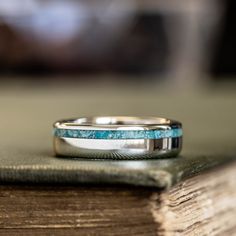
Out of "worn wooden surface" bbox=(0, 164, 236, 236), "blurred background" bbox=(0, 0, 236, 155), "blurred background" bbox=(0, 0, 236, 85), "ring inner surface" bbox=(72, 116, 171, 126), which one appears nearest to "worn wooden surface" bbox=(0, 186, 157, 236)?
"worn wooden surface" bbox=(0, 164, 236, 236)

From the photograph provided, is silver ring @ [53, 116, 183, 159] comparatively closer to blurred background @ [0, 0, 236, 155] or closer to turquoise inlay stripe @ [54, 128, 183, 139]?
turquoise inlay stripe @ [54, 128, 183, 139]

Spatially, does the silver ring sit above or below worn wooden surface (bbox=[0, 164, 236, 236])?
above

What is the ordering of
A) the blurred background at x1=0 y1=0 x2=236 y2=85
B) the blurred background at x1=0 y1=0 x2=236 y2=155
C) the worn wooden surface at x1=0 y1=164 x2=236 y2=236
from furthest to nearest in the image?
the blurred background at x1=0 y1=0 x2=236 y2=85 → the blurred background at x1=0 y1=0 x2=236 y2=155 → the worn wooden surface at x1=0 y1=164 x2=236 y2=236

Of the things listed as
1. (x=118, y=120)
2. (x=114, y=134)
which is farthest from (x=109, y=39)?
(x=114, y=134)

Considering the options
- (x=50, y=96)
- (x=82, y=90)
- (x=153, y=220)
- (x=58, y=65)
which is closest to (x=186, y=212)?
(x=153, y=220)

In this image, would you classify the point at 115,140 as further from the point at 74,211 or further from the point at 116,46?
the point at 116,46

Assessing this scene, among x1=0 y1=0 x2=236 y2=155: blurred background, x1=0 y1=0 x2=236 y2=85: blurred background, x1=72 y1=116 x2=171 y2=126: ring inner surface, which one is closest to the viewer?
x1=72 y1=116 x2=171 y2=126: ring inner surface

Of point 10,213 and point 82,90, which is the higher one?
point 10,213

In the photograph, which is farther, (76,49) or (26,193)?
(76,49)

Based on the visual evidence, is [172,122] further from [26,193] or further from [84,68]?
[84,68]
